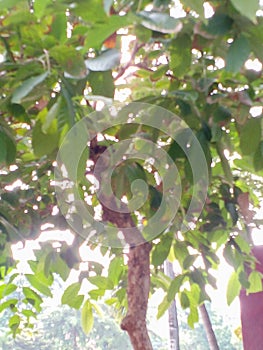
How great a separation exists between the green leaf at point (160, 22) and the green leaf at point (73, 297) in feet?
1.74

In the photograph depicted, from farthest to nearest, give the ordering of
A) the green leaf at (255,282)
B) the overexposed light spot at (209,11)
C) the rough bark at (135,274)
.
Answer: the green leaf at (255,282) → the rough bark at (135,274) → the overexposed light spot at (209,11)

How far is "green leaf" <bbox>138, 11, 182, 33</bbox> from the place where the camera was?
40cm

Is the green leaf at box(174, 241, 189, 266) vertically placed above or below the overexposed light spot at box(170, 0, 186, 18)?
below

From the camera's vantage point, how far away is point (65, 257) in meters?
0.73

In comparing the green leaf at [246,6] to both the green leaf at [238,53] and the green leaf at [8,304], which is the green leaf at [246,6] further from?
the green leaf at [8,304]

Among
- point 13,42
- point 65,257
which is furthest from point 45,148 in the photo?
point 65,257

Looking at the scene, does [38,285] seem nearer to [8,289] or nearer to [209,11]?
[8,289]

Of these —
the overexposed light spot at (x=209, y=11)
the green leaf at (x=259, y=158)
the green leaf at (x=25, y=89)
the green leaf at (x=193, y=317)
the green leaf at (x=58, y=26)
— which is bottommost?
the green leaf at (x=193, y=317)

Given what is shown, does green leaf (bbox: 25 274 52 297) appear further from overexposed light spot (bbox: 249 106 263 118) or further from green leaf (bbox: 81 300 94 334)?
overexposed light spot (bbox: 249 106 263 118)

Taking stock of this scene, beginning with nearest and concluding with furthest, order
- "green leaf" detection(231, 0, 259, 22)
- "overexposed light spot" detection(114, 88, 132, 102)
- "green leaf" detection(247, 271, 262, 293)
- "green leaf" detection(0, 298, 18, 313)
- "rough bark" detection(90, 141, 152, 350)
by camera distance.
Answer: "green leaf" detection(231, 0, 259, 22)
"overexposed light spot" detection(114, 88, 132, 102)
"rough bark" detection(90, 141, 152, 350)
"green leaf" detection(247, 271, 262, 293)
"green leaf" detection(0, 298, 18, 313)

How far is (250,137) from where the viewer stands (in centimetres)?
53

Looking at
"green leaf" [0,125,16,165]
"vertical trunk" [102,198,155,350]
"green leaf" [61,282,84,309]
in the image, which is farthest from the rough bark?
"green leaf" [0,125,16,165]

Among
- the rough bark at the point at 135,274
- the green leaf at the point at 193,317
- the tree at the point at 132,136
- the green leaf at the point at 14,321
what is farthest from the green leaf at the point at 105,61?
the green leaf at the point at 14,321

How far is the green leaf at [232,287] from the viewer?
84 cm
